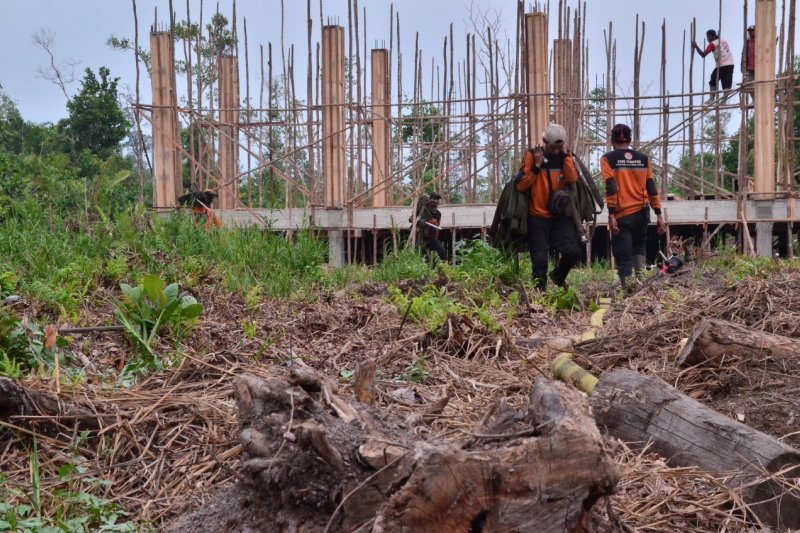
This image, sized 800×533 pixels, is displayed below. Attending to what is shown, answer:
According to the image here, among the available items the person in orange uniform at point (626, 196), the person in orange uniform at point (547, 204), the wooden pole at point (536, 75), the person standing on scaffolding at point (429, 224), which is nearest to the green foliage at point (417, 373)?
the person in orange uniform at point (547, 204)

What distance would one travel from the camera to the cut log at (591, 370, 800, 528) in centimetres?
279

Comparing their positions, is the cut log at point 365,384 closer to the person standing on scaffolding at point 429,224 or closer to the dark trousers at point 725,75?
the person standing on scaffolding at point 429,224

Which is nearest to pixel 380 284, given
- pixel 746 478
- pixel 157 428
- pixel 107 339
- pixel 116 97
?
pixel 107 339

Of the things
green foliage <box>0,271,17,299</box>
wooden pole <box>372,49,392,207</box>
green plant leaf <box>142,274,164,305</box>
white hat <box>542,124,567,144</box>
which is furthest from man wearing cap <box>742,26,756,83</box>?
green plant leaf <box>142,274,164,305</box>

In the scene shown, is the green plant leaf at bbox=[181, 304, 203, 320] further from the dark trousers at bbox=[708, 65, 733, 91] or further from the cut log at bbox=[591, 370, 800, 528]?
the dark trousers at bbox=[708, 65, 733, 91]

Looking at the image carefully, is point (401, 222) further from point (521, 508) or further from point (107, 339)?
point (521, 508)

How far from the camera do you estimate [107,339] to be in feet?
16.0

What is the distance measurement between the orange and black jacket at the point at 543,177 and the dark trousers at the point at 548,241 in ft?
0.28

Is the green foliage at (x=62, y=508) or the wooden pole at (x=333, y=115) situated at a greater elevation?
the wooden pole at (x=333, y=115)

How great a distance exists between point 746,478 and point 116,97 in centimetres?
2550

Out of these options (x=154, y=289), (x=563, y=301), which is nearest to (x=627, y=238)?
(x=563, y=301)

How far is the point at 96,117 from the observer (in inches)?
1000

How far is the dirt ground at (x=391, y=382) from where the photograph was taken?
2.77 m

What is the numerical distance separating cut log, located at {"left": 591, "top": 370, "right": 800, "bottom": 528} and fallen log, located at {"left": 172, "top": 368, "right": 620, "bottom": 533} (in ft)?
3.03
